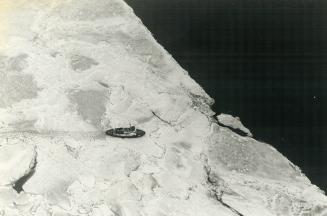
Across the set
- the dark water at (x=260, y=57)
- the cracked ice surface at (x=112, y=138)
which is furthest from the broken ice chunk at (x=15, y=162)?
the dark water at (x=260, y=57)

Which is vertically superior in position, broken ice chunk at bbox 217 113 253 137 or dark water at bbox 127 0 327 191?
dark water at bbox 127 0 327 191

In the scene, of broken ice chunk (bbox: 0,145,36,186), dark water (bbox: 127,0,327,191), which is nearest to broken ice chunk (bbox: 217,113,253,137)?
dark water (bbox: 127,0,327,191)

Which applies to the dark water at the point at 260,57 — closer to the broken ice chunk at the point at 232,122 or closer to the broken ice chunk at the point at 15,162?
the broken ice chunk at the point at 232,122

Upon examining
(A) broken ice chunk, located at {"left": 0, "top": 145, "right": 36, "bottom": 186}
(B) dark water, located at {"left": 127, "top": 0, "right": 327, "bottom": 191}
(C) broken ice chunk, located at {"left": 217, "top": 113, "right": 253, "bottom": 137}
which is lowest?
(A) broken ice chunk, located at {"left": 0, "top": 145, "right": 36, "bottom": 186}

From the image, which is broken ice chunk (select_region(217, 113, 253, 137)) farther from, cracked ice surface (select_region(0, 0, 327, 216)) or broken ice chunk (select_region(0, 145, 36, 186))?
broken ice chunk (select_region(0, 145, 36, 186))

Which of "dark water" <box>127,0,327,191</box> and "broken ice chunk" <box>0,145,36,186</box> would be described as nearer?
"broken ice chunk" <box>0,145,36,186</box>

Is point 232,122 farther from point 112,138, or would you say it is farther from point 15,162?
point 15,162
